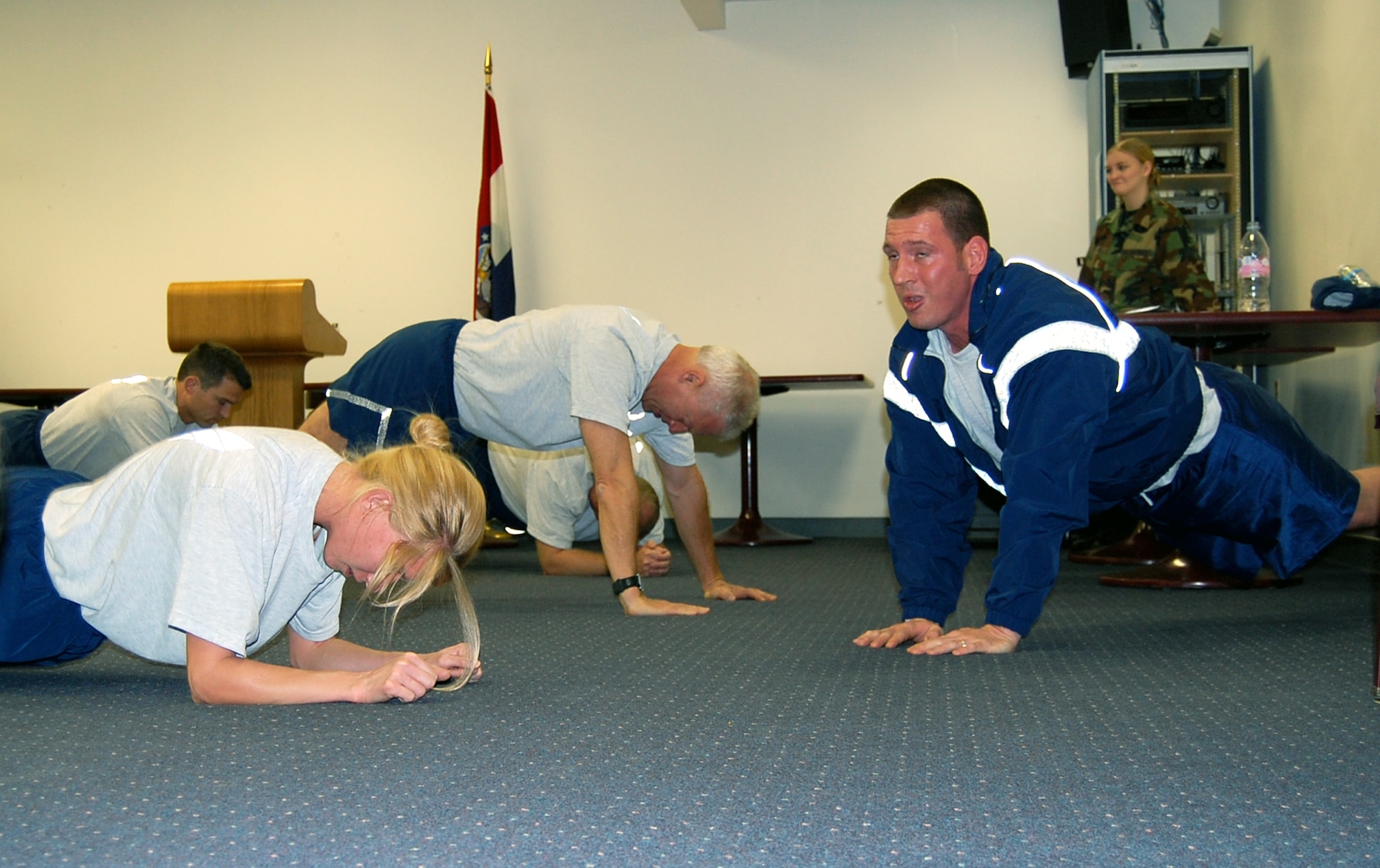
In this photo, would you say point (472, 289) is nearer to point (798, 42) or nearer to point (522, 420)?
point (798, 42)

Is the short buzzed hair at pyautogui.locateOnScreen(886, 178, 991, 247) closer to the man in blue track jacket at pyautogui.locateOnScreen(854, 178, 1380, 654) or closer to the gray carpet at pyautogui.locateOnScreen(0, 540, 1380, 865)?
the man in blue track jacket at pyautogui.locateOnScreen(854, 178, 1380, 654)

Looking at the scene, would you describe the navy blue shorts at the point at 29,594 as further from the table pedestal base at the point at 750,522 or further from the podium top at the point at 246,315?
the table pedestal base at the point at 750,522

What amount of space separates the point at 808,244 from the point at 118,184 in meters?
3.82

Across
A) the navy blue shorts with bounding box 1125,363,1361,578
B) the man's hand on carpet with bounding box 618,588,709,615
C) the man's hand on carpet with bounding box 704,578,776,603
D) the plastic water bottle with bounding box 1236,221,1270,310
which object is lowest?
the man's hand on carpet with bounding box 704,578,776,603

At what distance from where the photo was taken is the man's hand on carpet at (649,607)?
229cm

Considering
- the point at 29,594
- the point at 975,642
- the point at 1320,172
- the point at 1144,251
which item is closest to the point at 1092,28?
the point at 1320,172

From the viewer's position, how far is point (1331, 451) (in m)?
3.73

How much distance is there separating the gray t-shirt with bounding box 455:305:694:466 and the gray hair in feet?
0.33

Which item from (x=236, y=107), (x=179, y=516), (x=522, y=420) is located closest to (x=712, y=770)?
(x=179, y=516)

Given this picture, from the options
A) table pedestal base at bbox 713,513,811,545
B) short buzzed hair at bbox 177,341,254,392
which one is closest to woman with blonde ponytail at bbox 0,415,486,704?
short buzzed hair at bbox 177,341,254,392

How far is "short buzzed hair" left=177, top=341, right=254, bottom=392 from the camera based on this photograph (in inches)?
138

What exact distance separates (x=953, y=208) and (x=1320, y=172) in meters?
2.76

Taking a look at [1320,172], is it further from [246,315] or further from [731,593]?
[246,315]

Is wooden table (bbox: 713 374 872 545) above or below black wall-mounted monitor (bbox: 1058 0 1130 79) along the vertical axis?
below
